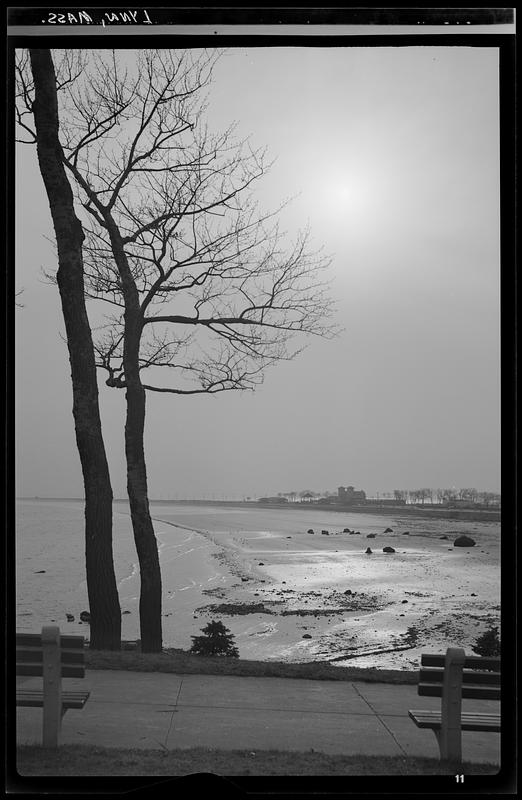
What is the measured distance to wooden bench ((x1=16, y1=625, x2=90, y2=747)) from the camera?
3.22 m

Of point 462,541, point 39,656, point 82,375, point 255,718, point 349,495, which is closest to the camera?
point 39,656

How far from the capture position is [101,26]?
3182mm

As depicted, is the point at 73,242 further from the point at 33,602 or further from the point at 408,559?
the point at 408,559

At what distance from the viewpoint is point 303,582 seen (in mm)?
4594

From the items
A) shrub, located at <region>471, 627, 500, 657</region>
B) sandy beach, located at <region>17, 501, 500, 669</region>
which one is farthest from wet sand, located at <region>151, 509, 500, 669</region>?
shrub, located at <region>471, 627, 500, 657</region>

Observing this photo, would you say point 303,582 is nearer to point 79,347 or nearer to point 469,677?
point 469,677

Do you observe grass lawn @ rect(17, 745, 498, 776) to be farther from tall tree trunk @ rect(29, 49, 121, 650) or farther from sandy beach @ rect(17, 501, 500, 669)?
tall tree trunk @ rect(29, 49, 121, 650)

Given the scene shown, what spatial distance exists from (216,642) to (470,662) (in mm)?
1805

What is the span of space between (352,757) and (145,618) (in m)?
2.23

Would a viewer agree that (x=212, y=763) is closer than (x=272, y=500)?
Yes

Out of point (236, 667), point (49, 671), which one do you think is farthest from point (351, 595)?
point (49, 671)

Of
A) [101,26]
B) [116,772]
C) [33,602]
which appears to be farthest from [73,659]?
[101,26]

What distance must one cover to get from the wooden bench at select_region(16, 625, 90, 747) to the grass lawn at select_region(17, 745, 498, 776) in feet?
0.40
